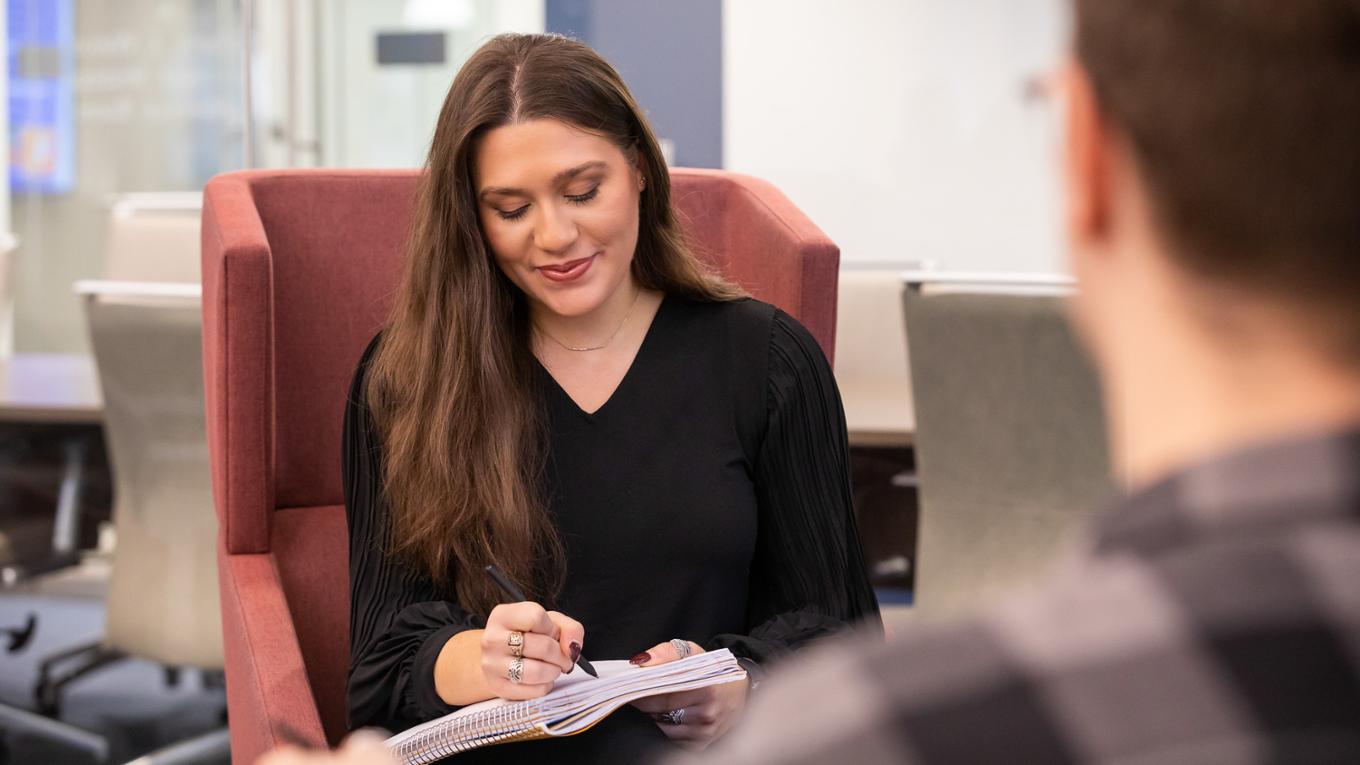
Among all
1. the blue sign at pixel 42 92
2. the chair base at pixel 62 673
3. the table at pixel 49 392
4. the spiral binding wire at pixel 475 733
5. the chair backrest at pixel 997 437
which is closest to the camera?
the spiral binding wire at pixel 475 733

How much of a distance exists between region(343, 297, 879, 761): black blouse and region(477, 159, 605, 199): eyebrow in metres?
0.21

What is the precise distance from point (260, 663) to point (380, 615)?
0.13 metres

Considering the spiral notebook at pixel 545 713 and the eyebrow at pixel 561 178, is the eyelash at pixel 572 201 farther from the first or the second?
the spiral notebook at pixel 545 713

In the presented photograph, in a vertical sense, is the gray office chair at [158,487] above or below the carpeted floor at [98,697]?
above

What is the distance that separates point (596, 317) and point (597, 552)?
29 centimetres

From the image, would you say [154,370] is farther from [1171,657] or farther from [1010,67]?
[1010,67]

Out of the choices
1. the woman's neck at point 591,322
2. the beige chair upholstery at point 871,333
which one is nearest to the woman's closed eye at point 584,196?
the woman's neck at point 591,322

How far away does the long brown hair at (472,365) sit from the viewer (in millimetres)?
1593

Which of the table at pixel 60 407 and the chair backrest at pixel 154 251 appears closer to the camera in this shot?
the table at pixel 60 407

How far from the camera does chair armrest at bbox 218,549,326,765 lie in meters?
1.50

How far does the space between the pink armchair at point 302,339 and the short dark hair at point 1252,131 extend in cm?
137

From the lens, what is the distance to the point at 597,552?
63.8 inches

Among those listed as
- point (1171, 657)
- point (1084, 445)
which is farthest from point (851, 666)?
point (1084, 445)

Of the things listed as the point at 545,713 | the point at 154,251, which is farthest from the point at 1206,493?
the point at 154,251
